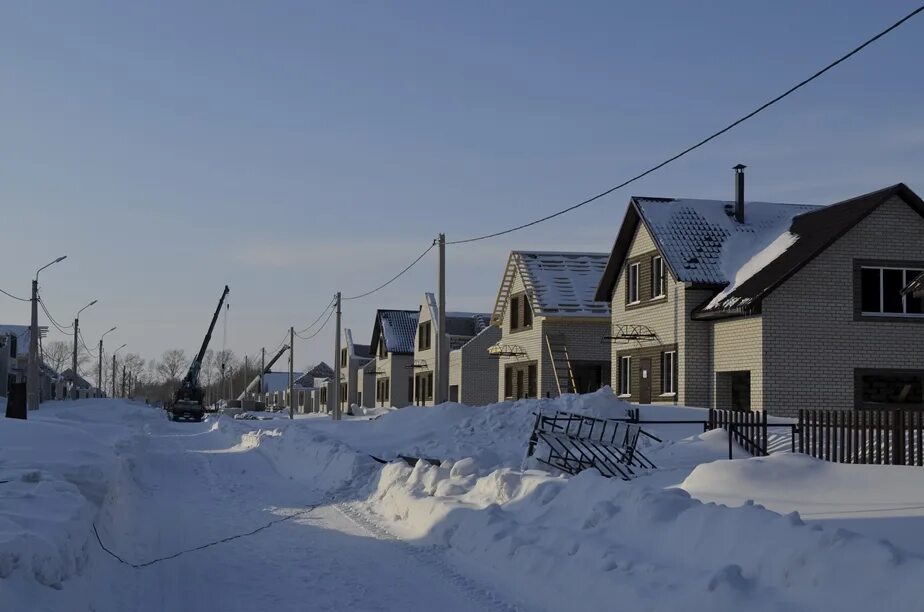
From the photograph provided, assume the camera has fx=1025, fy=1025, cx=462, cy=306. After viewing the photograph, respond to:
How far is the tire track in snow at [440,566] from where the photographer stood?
807 cm

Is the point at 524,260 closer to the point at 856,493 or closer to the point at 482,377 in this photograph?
the point at 482,377

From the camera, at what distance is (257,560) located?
33.7 ft

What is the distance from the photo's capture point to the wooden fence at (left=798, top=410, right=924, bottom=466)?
15562 mm

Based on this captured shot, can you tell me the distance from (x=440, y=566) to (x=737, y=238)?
22772mm

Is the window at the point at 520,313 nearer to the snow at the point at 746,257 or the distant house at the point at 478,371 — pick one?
the distant house at the point at 478,371

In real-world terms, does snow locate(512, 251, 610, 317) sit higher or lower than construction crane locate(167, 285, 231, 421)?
higher

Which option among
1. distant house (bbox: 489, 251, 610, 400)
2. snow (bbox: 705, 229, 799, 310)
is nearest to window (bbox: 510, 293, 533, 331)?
distant house (bbox: 489, 251, 610, 400)

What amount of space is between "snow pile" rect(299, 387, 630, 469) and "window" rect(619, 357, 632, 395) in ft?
16.9

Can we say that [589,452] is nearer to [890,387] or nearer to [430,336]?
[890,387]

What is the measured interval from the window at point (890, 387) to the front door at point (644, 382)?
22.5ft

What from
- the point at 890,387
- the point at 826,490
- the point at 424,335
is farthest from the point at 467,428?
the point at 424,335

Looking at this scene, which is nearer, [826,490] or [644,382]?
[826,490]

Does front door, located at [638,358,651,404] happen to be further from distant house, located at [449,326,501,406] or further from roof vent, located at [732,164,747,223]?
distant house, located at [449,326,501,406]

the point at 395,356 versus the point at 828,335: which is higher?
the point at 828,335
